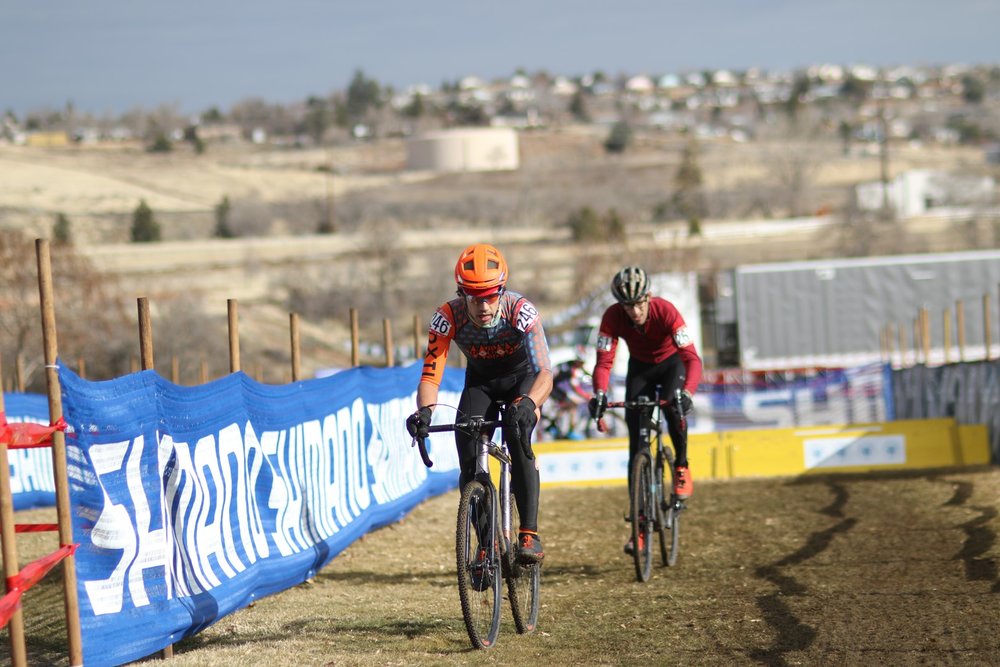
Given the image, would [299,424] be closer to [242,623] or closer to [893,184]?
[242,623]

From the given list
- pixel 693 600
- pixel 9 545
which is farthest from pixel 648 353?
pixel 9 545

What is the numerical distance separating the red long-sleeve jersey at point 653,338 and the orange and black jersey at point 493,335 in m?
1.99

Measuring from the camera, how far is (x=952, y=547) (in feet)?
32.3

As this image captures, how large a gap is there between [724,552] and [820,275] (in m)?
33.0

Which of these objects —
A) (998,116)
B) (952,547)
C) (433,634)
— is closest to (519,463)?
(433,634)

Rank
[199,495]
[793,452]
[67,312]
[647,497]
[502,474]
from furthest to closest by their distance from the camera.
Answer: [67,312] < [793,452] < [647,497] < [199,495] < [502,474]

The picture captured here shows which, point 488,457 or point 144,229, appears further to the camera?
point 144,229

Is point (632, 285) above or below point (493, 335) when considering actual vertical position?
above

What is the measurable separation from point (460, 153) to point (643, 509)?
136 meters

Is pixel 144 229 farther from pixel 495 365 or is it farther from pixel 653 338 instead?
pixel 495 365

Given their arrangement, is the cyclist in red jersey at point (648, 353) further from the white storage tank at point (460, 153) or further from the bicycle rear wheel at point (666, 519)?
the white storage tank at point (460, 153)

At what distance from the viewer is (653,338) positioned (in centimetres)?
962

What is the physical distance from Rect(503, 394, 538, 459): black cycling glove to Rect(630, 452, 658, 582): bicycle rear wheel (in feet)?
7.28

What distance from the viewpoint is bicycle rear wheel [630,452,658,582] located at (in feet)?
29.1
